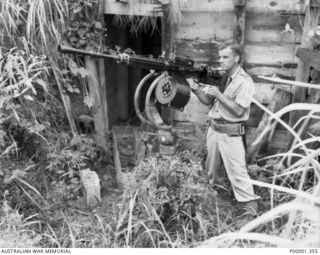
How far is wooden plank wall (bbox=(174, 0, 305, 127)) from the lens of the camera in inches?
196

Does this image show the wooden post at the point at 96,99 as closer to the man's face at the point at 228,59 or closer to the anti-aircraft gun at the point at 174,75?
the anti-aircraft gun at the point at 174,75

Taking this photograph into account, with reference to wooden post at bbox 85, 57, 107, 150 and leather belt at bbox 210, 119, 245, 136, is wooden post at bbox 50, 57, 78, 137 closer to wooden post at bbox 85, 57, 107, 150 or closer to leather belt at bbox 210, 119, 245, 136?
wooden post at bbox 85, 57, 107, 150

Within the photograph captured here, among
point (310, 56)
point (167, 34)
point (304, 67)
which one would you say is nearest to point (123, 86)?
point (167, 34)

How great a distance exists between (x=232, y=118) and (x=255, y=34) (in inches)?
44.2

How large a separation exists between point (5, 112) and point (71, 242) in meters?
1.47

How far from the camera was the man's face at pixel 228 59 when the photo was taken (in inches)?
171

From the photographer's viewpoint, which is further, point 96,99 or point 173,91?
point 96,99

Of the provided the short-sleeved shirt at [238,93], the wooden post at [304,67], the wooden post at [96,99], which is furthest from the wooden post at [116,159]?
the wooden post at [304,67]

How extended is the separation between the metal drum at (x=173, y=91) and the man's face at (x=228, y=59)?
44 centimetres

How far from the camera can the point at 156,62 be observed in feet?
14.7

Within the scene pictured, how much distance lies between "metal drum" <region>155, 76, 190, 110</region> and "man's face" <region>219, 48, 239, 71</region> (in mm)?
443

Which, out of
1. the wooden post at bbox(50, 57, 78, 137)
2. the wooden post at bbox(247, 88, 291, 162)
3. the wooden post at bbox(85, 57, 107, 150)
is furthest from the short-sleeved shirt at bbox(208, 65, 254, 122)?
the wooden post at bbox(50, 57, 78, 137)

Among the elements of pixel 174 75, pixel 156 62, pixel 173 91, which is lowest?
pixel 173 91

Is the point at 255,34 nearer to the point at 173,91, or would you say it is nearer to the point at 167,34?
the point at 167,34
